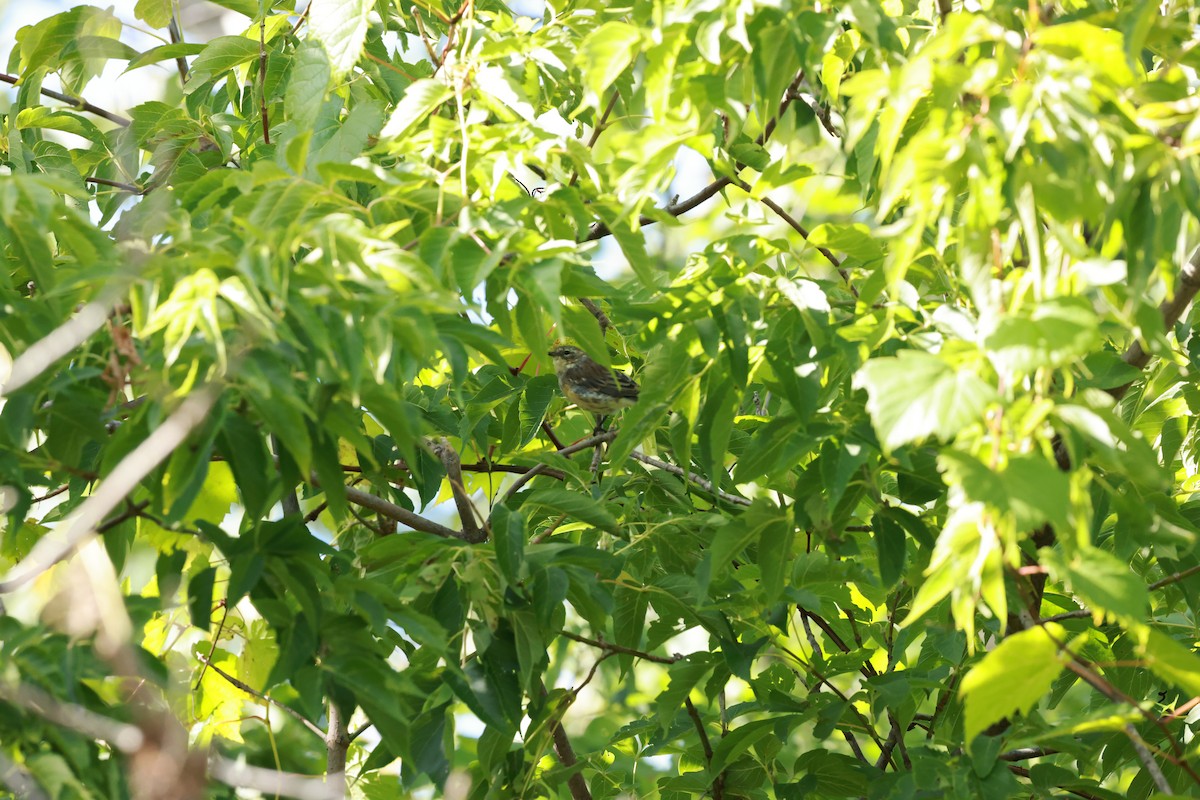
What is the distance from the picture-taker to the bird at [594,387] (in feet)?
17.1

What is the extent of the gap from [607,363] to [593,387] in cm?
308

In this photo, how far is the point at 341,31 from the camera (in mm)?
2969

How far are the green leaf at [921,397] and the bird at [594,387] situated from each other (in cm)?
295

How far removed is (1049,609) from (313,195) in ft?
9.40

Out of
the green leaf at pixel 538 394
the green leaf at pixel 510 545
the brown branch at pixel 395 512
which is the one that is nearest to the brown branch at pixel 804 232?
the green leaf at pixel 538 394

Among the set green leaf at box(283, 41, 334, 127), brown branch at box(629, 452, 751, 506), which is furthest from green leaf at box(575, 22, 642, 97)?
brown branch at box(629, 452, 751, 506)

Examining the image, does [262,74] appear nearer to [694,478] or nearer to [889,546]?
[694,478]

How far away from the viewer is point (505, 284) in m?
2.58

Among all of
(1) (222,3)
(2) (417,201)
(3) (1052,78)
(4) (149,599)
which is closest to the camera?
(3) (1052,78)

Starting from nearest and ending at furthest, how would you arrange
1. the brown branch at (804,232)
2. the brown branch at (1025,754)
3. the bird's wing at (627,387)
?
the brown branch at (804,232), the brown branch at (1025,754), the bird's wing at (627,387)

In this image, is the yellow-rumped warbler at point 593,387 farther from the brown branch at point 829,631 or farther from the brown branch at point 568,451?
the brown branch at point 829,631

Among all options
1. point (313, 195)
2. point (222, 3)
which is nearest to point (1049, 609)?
point (313, 195)

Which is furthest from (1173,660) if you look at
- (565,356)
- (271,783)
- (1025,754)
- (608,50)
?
(565,356)

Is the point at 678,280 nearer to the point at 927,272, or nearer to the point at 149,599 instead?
the point at 927,272
